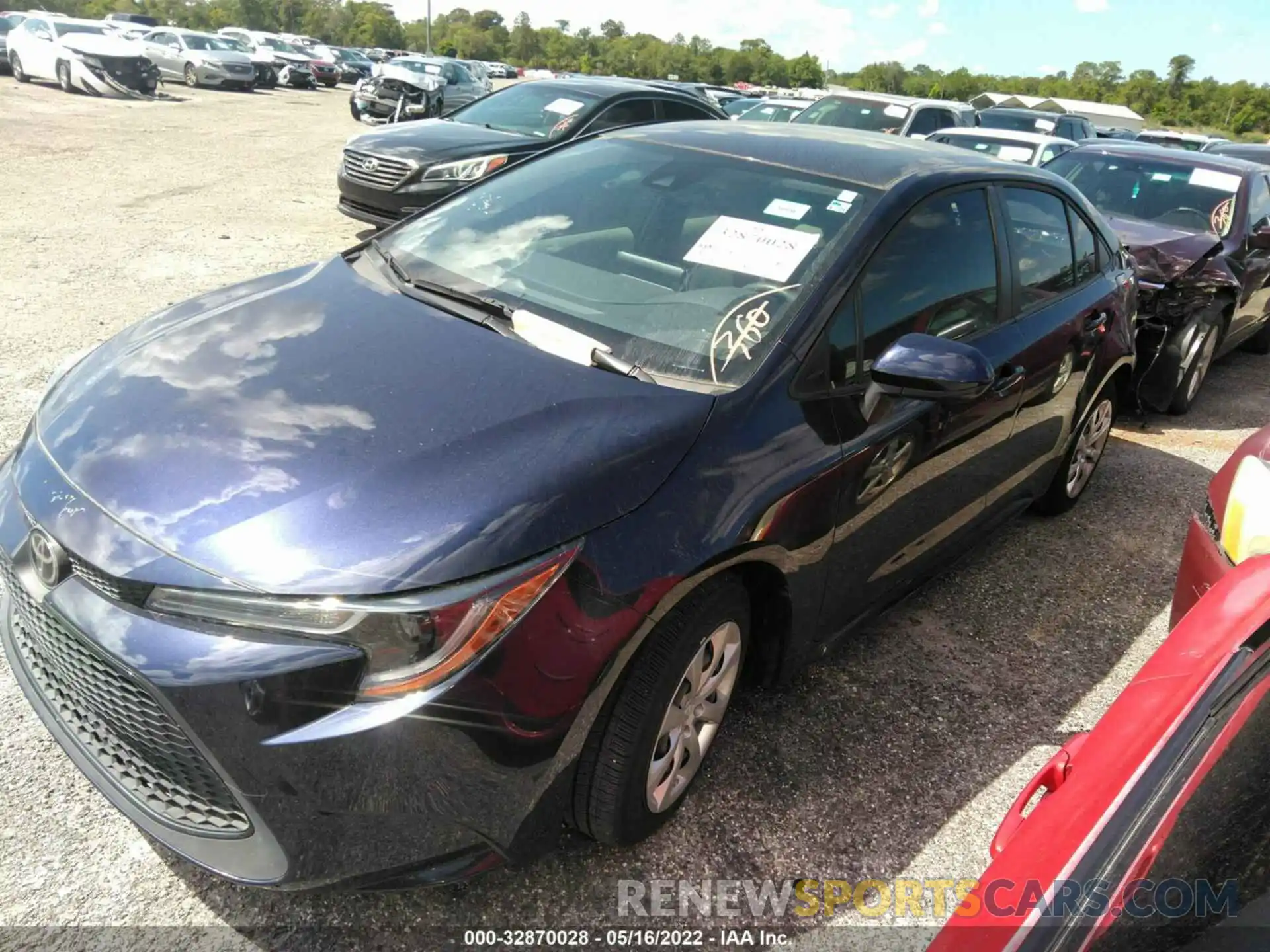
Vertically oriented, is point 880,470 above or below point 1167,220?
below

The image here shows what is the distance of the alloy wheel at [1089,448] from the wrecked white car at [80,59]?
23.6m

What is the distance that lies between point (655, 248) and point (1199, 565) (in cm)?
191

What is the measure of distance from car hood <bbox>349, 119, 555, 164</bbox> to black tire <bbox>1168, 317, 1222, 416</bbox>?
17.4 feet

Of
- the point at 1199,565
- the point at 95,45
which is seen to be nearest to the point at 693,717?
the point at 1199,565

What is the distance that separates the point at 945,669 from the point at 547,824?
1780 millimetres

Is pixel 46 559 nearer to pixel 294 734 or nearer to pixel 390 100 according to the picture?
pixel 294 734

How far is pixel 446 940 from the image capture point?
2.03 metres

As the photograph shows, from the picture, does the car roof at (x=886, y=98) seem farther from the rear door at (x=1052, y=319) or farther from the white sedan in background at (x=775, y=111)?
the rear door at (x=1052, y=319)

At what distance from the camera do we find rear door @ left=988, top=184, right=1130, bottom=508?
11.1 ft

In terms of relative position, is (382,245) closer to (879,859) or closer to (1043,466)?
(879,859)

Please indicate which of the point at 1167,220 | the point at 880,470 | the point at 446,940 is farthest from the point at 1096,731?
the point at 1167,220

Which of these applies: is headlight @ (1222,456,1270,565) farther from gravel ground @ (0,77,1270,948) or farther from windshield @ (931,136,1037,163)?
windshield @ (931,136,1037,163)

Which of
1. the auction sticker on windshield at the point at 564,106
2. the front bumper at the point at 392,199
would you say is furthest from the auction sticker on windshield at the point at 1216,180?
the front bumper at the point at 392,199

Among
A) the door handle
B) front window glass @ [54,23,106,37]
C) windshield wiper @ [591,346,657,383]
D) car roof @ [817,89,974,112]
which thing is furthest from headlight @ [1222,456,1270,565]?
front window glass @ [54,23,106,37]
